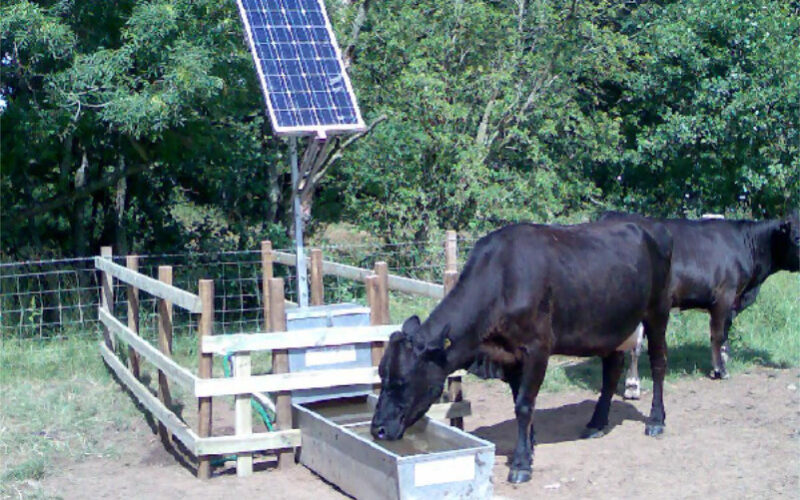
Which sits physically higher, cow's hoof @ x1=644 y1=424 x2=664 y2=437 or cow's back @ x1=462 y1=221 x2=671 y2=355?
cow's back @ x1=462 y1=221 x2=671 y2=355

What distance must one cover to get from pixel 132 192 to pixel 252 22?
17.4 ft

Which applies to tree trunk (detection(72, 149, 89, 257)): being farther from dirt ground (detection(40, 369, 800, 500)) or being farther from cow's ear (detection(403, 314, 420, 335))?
cow's ear (detection(403, 314, 420, 335))

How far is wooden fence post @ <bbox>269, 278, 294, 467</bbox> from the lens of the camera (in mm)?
7336

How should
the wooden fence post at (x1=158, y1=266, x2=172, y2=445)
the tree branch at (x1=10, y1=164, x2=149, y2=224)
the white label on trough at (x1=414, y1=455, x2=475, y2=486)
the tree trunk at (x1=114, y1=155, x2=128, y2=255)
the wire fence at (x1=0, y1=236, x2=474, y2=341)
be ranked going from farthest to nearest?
the tree trunk at (x1=114, y1=155, x2=128, y2=255)
the tree branch at (x1=10, y1=164, x2=149, y2=224)
the wire fence at (x1=0, y1=236, x2=474, y2=341)
the wooden fence post at (x1=158, y1=266, x2=172, y2=445)
the white label on trough at (x1=414, y1=455, x2=475, y2=486)

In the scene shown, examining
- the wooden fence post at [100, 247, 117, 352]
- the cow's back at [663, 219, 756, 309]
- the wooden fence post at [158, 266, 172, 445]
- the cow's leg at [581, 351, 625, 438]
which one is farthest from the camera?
the wooden fence post at [100, 247, 117, 352]

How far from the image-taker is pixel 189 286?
12656 millimetres

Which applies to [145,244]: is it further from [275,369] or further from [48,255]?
[275,369]

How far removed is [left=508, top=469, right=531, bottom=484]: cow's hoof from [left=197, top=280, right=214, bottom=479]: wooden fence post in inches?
84.1

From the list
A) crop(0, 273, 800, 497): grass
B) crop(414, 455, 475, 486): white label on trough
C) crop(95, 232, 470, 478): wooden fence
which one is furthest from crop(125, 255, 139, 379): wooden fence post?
crop(414, 455, 475, 486): white label on trough

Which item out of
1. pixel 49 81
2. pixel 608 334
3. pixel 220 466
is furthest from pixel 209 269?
pixel 608 334

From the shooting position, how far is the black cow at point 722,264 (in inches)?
390

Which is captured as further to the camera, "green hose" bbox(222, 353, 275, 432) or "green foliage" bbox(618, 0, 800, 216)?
"green foliage" bbox(618, 0, 800, 216)

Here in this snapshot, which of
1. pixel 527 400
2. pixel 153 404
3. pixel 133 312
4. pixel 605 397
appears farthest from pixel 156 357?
pixel 605 397

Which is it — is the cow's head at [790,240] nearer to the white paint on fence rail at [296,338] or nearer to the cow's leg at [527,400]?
the cow's leg at [527,400]
